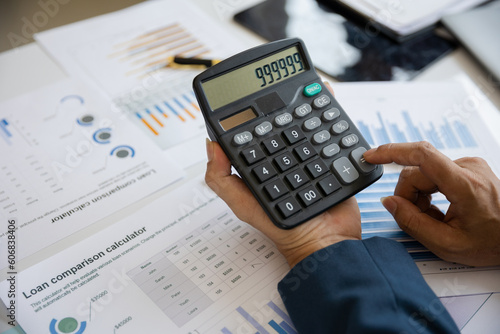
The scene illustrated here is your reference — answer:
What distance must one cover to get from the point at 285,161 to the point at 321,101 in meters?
0.09

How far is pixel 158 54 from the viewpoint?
0.71 meters

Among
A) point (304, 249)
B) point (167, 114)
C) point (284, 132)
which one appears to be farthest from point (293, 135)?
point (167, 114)

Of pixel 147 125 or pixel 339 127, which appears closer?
pixel 339 127

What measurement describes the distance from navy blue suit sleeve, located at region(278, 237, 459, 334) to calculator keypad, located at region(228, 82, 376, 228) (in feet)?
0.19

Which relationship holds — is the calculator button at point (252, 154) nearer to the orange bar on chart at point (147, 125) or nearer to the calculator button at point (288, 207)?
the calculator button at point (288, 207)

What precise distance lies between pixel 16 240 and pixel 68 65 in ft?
0.98

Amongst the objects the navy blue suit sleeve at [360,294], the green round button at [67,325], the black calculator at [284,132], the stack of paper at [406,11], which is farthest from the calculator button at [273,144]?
the stack of paper at [406,11]

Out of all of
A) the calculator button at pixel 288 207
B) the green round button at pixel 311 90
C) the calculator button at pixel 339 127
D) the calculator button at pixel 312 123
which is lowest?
the calculator button at pixel 288 207

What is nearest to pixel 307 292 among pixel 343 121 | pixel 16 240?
pixel 343 121

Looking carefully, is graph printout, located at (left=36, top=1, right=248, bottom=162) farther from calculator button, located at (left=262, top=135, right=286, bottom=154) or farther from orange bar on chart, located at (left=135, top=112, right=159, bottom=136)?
calculator button, located at (left=262, top=135, right=286, bottom=154)

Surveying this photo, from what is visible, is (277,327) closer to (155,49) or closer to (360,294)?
(360,294)

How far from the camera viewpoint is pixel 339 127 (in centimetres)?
50

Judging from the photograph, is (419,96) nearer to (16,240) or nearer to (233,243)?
(233,243)

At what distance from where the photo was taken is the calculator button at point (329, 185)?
1.51 feet
